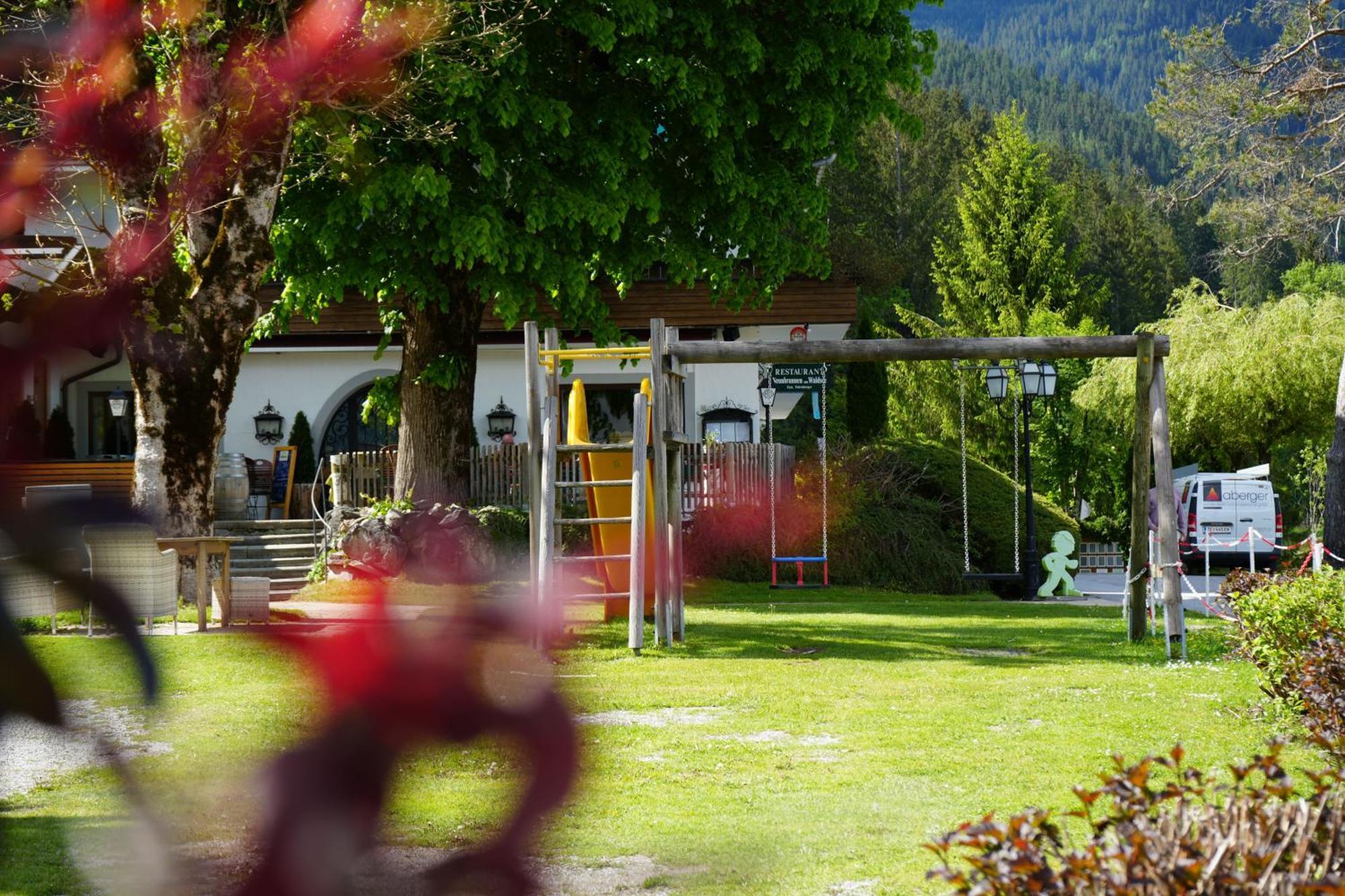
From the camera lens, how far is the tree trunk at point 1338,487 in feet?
54.1

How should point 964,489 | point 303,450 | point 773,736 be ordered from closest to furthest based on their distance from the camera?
point 773,736 < point 964,489 < point 303,450

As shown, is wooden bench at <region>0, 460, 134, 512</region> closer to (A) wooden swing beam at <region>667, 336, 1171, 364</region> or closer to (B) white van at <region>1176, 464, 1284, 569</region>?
(A) wooden swing beam at <region>667, 336, 1171, 364</region>

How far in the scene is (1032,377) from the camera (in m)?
20.9

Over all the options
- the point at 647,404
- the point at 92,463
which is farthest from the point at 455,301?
the point at 92,463

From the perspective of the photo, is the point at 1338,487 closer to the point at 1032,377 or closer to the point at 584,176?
the point at 1032,377

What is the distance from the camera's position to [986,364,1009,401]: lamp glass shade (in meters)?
20.5

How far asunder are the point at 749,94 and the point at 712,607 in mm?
5949

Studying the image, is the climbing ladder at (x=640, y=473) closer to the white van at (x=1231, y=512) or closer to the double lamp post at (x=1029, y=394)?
the double lamp post at (x=1029, y=394)

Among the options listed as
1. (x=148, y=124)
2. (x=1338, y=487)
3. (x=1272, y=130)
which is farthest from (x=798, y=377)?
(x=148, y=124)

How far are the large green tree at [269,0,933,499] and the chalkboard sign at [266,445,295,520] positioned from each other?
24.6 ft

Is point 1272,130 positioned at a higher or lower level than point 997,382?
higher

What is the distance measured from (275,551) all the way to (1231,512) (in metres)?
18.1

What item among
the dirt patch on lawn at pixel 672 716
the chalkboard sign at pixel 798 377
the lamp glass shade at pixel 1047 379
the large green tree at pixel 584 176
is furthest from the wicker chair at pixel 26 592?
the lamp glass shade at pixel 1047 379

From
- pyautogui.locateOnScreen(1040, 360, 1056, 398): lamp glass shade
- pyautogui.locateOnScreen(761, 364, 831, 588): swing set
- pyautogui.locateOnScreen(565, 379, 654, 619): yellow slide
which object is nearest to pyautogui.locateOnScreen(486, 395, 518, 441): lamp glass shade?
pyautogui.locateOnScreen(761, 364, 831, 588): swing set
